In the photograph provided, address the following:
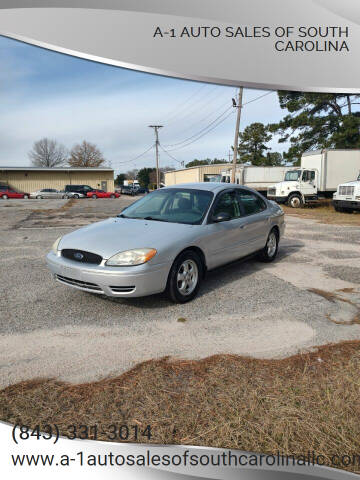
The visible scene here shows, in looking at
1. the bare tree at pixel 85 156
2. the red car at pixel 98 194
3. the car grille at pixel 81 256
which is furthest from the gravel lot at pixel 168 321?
the bare tree at pixel 85 156

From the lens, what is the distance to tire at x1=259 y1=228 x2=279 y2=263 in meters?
6.67

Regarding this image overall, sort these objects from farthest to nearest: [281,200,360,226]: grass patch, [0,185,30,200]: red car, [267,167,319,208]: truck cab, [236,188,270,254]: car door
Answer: [0,185,30,200]: red car → [267,167,319,208]: truck cab → [281,200,360,226]: grass patch → [236,188,270,254]: car door

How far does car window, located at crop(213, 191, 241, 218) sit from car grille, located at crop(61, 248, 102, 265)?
1899 mm

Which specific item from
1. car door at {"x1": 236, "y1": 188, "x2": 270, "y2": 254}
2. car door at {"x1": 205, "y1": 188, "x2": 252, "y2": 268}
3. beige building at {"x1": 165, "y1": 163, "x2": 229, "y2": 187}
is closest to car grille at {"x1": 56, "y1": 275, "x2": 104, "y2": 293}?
car door at {"x1": 205, "y1": 188, "x2": 252, "y2": 268}

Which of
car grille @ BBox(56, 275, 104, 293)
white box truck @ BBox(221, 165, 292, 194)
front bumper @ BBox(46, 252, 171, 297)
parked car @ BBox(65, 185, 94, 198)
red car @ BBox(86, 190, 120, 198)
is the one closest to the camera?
front bumper @ BBox(46, 252, 171, 297)

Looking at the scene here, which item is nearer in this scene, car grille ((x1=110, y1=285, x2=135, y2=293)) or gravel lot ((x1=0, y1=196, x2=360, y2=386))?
gravel lot ((x1=0, y1=196, x2=360, y2=386))

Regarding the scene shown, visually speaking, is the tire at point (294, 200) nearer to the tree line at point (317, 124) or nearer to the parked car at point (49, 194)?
the tree line at point (317, 124)

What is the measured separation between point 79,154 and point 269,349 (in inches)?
3215

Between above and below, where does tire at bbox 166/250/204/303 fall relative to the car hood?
below

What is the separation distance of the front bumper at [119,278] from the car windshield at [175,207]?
1111mm

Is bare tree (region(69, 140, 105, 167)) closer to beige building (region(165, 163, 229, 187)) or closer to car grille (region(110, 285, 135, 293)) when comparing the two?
beige building (region(165, 163, 229, 187))

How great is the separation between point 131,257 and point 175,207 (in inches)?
60.3

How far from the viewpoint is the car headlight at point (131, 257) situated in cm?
407

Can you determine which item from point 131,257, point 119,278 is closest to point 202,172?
point 131,257
